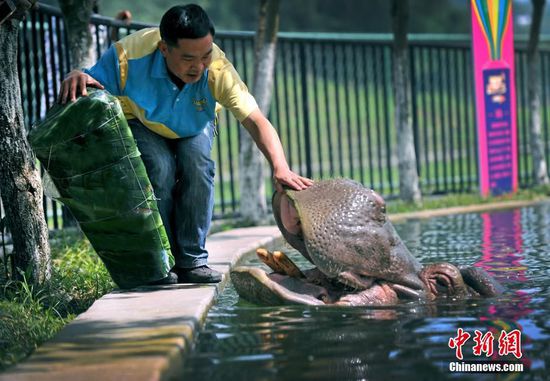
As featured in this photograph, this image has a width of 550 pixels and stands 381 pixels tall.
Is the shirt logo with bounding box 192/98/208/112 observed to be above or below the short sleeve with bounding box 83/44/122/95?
below

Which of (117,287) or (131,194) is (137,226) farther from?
(117,287)

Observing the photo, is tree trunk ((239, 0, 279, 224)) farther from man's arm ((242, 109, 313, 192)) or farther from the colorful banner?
man's arm ((242, 109, 313, 192))

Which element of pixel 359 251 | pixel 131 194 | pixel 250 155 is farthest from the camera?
pixel 250 155

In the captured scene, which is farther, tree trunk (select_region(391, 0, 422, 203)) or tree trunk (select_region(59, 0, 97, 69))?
tree trunk (select_region(391, 0, 422, 203))

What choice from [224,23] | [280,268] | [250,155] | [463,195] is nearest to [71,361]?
[280,268]

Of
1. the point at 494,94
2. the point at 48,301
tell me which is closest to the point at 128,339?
the point at 48,301

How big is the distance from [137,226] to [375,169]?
18267 millimetres

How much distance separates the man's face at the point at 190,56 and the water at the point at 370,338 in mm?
1195

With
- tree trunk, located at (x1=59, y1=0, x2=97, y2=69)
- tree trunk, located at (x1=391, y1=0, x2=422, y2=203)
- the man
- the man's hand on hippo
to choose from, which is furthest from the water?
tree trunk, located at (x1=391, y1=0, x2=422, y2=203)

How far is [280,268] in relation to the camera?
205 inches

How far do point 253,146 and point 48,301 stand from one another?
4.82 metres

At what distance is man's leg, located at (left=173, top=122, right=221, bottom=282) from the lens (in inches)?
227

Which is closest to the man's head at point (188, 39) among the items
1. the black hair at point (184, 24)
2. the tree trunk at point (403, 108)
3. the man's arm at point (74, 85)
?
the black hair at point (184, 24)

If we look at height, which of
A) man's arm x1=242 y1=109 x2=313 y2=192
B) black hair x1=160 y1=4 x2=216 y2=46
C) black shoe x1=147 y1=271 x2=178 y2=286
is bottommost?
black shoe x1=147 y1=271 x2=178 y2=286
